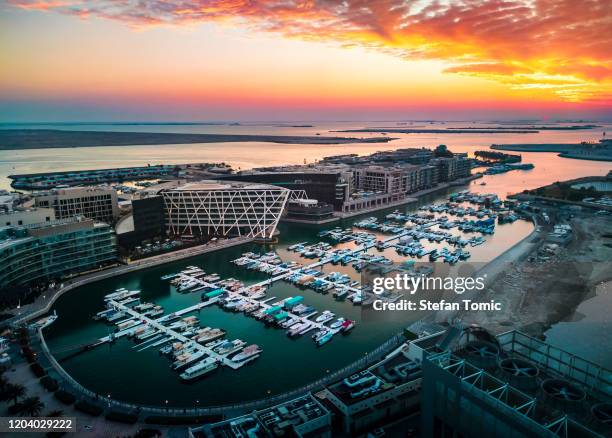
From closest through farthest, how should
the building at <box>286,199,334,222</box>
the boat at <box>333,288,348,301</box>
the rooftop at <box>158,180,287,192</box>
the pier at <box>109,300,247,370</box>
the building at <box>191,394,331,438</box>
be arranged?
the building at <box>191,394,331,438</box> < the pier at <box>109,300,247,370</box> < the boat at <box>333,288,348,301</box> < the rooftop at <box>158,180,287,192</box> < the building at <box>286,199,334,222</box>

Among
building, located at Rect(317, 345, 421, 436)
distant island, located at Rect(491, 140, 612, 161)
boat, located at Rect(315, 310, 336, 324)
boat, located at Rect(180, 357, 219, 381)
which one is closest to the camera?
building, located at Rect(317, 345, 421, 436)

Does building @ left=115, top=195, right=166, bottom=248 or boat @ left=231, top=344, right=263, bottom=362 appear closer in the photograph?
boat @ left=231, top=344, right=263, bottom=362

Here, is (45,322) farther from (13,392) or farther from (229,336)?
(229,336)

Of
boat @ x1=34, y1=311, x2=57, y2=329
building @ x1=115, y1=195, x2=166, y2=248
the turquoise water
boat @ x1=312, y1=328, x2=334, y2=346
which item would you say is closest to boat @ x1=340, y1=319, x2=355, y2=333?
the turquoise water

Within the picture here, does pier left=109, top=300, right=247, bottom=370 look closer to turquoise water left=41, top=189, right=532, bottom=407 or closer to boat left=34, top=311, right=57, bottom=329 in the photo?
turquoise water left=41, top=189, right=532, bottom=407

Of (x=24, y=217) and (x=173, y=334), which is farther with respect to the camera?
(x=24, y=217)

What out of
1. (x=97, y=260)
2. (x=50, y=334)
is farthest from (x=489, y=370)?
(x=97, y=260)

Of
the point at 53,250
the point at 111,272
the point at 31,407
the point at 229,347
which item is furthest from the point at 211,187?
the point at 31,407
